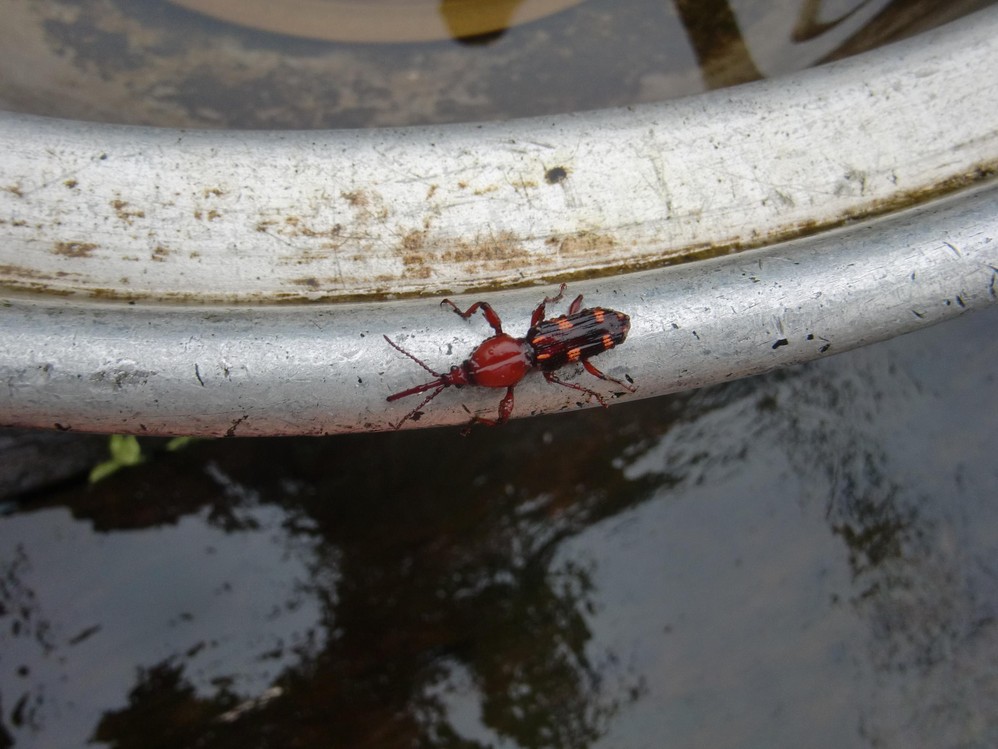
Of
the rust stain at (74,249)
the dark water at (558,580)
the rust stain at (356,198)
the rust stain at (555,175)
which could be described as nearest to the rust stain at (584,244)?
the rust stain at (555,175)

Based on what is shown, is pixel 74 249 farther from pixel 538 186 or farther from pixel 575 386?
pixel 575 386

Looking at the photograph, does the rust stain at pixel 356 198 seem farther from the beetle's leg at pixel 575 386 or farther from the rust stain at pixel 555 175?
the beetle's leg at pixel 575 386

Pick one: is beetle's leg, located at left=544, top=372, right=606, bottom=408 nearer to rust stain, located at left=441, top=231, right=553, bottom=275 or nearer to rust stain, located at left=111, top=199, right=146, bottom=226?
rust stain, located at left=441, top=231, right=553, bottom=275

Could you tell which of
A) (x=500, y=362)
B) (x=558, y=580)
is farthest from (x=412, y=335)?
(x=558, y=580)

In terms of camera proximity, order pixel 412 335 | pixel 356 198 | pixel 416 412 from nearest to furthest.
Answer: pixel 412 335 → pixel 416 412 → pixel 356 198

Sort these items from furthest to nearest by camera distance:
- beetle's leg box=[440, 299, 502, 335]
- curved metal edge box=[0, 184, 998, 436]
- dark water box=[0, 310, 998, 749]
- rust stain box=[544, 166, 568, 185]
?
dark water box=[0, 310, 998, 749] → rust stain box=[544, 166, 568, 185] → beetle's leg box=[440, 299, 502, 335] → curved metal edge box=[0, 184, 998, 436]

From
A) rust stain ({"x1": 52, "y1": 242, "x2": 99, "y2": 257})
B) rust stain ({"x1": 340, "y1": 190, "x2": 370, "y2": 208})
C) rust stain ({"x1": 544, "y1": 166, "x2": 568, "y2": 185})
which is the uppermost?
rust stain ({"x1": 52, "y1": 242, "x2": 99, "y2": 257})

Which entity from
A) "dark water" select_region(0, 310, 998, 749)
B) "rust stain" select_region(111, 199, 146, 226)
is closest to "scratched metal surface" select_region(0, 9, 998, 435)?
"rust stain" select_region(111, 199, 146, 226)

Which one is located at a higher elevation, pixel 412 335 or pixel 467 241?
pixel 467 241
